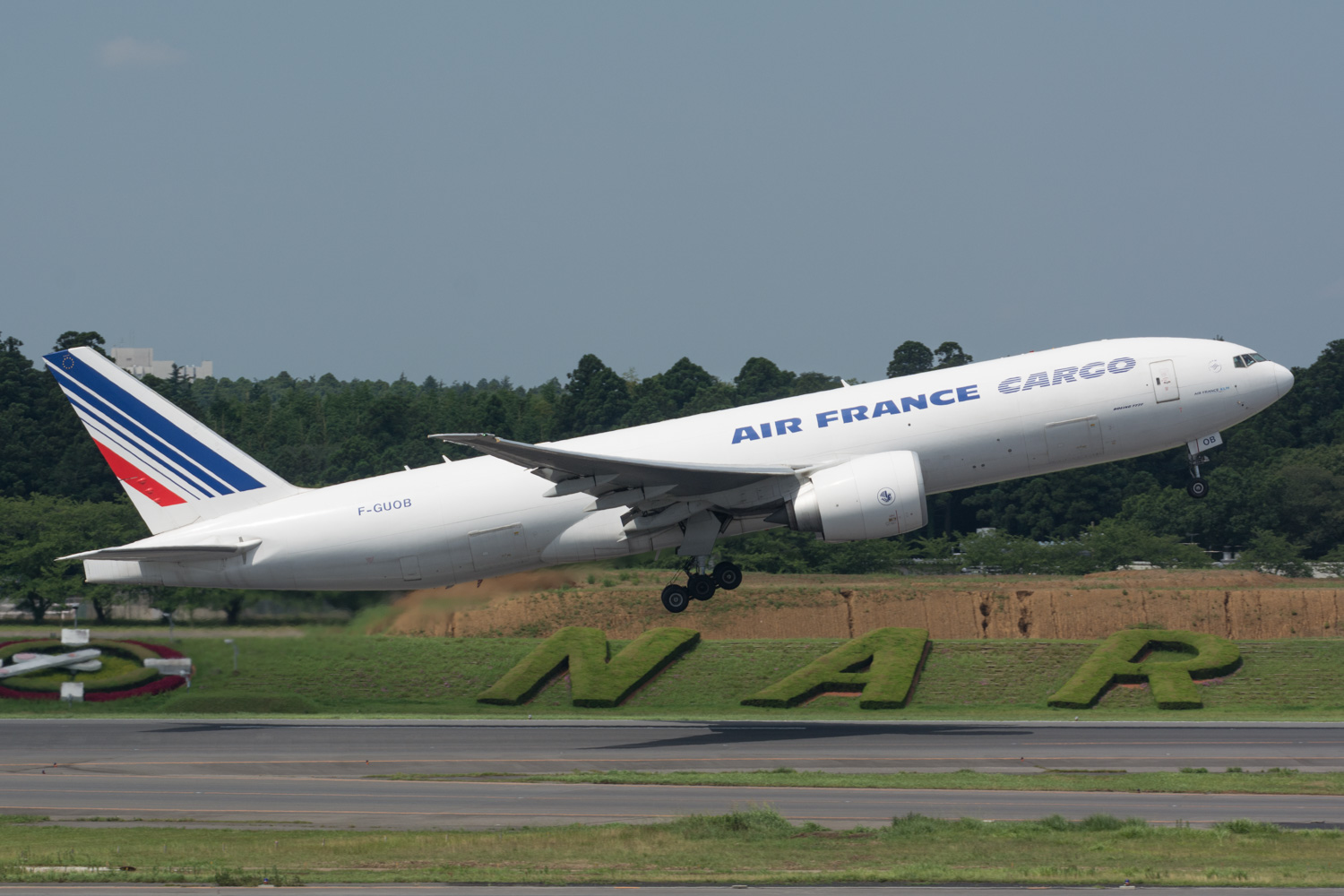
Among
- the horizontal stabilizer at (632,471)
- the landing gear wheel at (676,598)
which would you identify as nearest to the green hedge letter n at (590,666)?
the landing gear wheel at (676,598)

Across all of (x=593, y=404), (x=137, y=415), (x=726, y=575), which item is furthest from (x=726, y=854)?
(x=593, y=404)

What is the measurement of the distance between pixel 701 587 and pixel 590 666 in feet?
49.5

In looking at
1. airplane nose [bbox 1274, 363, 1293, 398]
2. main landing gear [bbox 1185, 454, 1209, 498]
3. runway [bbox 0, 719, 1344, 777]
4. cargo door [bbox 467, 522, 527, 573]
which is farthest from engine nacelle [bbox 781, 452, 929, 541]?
airplane nose [bbox 1274, 363, 1293, 398]

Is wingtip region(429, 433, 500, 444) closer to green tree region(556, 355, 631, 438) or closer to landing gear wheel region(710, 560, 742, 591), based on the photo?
landing gear wheel region(710, 560, 742, 591)

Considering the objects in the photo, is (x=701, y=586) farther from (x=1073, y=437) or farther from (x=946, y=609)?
(x=946, y=609)

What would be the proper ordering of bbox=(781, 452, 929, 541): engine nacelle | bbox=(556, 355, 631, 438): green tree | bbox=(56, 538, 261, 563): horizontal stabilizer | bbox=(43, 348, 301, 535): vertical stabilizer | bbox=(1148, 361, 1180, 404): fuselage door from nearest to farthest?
1. bbox=(781, 452, 929, 541): engine nacelle
2. bbox=(1148, 361, 1180, 404): fuselage door
3. bbox=(56, 538, 261, 563): horizontal stabilizer
4. bbox=(43, 348, 301, 535): vertical stabilizer
5. bbox=(556, 355, 631, 438): green tree

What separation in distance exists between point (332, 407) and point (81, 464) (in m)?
49.9

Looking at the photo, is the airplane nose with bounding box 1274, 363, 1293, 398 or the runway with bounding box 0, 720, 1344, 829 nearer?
the runway with bounding box 0, 720, 1344, 829

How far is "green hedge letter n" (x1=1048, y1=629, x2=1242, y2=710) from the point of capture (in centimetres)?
4797

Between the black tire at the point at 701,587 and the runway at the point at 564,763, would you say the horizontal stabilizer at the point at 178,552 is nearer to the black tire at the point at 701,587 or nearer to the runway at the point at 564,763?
the runway at the point at 564,763

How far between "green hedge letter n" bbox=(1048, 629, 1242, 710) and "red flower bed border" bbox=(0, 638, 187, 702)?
31.9m

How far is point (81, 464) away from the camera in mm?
108500

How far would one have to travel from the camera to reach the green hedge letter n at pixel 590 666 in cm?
5109

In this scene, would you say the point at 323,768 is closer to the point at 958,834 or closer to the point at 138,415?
the point at 138,415
